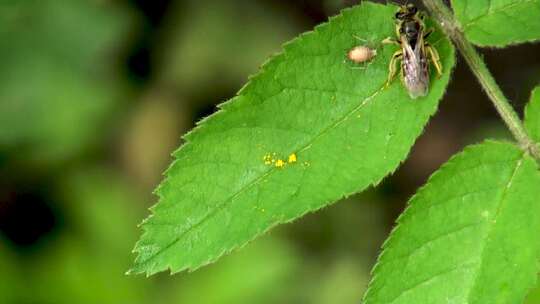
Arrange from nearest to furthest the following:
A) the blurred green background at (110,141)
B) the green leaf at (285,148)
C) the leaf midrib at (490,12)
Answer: the green leaf at (285,148) → the leaf midrib at (490,12) → the blurred green background at (110,141)

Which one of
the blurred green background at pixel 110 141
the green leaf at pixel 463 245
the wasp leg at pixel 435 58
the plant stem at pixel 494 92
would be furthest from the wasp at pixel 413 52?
the blurred green background at pixel 110 141

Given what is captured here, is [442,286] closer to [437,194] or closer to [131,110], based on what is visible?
[437,194]

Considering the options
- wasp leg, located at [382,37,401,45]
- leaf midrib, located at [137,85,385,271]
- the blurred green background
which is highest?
wasp leg, located at [382,37,401,45]

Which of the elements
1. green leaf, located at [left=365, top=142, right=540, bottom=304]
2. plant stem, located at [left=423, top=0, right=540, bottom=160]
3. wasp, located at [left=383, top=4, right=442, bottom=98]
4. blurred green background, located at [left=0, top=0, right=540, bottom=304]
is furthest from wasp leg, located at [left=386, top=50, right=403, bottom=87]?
blurred green background, located at [left=0, top=0, right=540, bottom=304]

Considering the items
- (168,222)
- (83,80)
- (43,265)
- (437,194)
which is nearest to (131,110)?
(83,80)

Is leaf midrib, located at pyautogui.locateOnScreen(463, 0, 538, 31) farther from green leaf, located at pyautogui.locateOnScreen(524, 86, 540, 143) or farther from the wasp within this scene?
green leaf, located at pyautogui.locateOnScreen(524, 86, 540, 143)

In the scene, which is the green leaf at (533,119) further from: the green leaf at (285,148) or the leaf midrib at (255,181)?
the leaf midrib at (255,181)

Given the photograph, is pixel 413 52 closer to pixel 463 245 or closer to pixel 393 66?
pixel 393 66
